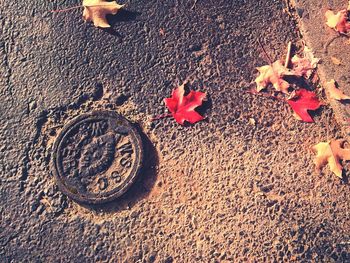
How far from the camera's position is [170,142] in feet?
9.49

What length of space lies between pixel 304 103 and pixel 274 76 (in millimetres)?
265

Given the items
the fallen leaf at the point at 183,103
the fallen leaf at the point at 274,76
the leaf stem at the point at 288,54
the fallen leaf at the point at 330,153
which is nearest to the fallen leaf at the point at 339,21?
the leaf stem at the point at 288,54

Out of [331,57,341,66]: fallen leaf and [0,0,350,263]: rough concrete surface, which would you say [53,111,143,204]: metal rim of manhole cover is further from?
[331,57,341,66]: fallen leaf

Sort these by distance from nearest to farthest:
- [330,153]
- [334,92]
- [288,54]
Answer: [330,153], [334,92], [288,54]

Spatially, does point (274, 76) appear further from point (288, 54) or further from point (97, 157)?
point (97, 157)

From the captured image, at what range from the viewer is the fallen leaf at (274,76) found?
2.94 meters

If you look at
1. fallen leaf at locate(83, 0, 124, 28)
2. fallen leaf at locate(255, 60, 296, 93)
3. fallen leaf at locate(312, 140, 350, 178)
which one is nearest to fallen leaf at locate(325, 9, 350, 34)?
fallen leaf at locate(255, 60, 296, 93)

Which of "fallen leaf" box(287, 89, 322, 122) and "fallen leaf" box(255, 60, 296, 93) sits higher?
"fallen leaf" box(255, 60, 296, 93)

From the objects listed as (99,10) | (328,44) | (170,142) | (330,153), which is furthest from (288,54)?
(99,10)

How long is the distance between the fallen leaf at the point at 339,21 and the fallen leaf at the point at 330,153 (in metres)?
0.79

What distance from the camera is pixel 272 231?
2693mm

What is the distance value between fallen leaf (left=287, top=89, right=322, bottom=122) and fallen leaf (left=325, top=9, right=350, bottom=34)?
0.50 m

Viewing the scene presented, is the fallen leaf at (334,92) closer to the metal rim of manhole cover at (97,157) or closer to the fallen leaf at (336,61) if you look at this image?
the fallen leaf at (336,61)

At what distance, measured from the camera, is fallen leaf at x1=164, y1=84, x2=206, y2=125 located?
2.92 meters
